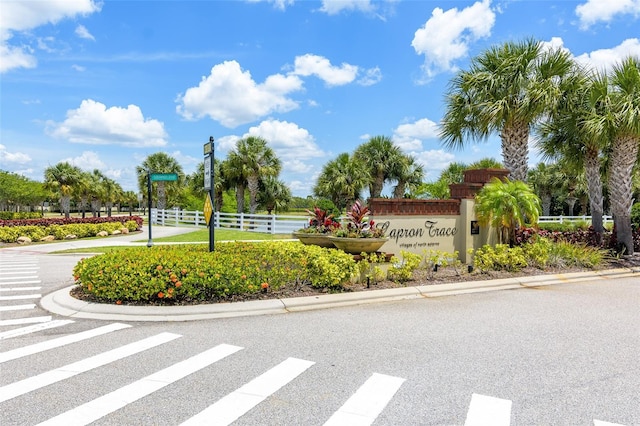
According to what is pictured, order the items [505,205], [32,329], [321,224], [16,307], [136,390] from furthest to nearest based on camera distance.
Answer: [505,205], [321,224], [16,307], [32,329], [136,390]

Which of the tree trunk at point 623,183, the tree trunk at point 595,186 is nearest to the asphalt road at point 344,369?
the tree trunk at point 623,183

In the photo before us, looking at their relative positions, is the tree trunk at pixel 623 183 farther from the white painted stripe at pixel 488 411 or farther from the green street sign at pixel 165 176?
the green street sign at pixel 165 176

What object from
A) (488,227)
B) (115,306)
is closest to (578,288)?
(488,227)

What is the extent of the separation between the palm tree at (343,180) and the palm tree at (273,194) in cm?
458

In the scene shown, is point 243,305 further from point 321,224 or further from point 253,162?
point 253,162

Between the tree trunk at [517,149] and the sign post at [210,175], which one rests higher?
the tree trunk at [517,149]

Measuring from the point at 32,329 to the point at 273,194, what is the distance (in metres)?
29.3

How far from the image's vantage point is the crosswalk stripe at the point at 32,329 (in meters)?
6.04

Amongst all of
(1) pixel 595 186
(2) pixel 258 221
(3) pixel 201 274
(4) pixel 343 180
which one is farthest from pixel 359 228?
(4) pixel 343 180

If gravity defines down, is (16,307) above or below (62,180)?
below

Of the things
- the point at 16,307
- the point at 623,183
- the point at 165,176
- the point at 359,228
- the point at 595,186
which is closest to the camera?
the point at 16,307

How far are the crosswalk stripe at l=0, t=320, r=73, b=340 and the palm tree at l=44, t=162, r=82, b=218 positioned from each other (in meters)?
37.2

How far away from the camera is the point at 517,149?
47.5 ft

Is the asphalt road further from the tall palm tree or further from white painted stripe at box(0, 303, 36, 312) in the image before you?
the tall palm tree
